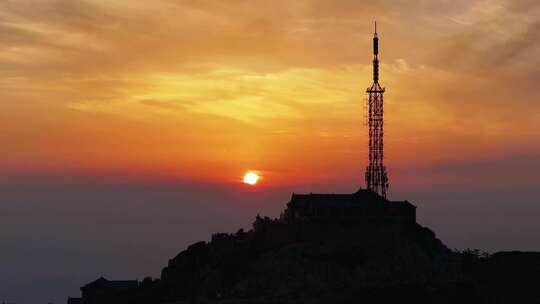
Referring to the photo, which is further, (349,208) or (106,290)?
(106,290)

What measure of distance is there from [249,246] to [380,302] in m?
22.6

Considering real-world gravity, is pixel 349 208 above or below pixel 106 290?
above

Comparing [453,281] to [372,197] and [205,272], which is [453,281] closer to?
[372,197]

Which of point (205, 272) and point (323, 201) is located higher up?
point (323, 201)

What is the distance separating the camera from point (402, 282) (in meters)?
118

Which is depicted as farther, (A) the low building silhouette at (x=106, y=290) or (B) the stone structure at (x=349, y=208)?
(A) the low building silhouette at (x=106, y=290)

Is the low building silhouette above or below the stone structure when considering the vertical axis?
below

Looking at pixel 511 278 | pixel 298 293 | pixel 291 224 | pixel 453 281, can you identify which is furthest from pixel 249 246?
pixel 511 278

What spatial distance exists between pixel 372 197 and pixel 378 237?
7415 millimetres

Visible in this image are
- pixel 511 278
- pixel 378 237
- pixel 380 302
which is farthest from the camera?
pixel 378 237

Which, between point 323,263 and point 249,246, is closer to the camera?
point 323,263

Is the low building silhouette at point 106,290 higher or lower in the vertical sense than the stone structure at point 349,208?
lower

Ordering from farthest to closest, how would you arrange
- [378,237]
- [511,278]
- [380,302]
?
[378,237] → [380,302] → [511,278]

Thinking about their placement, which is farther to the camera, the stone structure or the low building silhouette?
the low building silhouette
